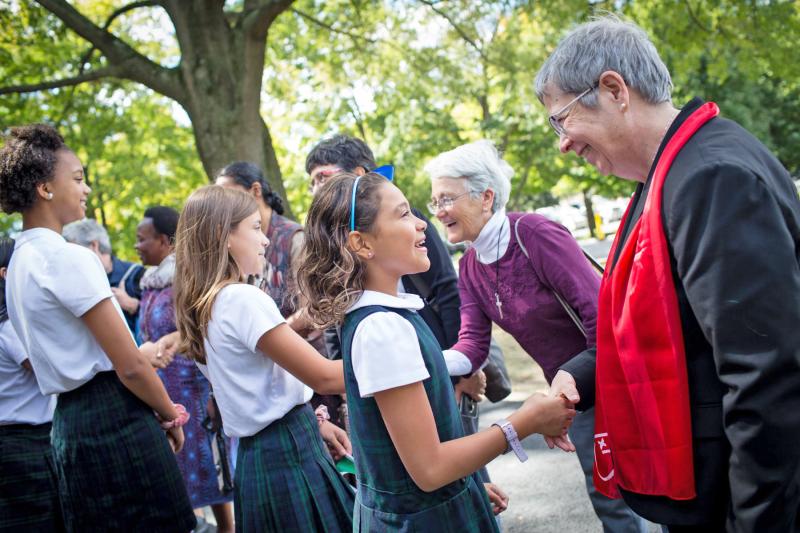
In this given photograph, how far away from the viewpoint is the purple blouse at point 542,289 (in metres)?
A: 2.86

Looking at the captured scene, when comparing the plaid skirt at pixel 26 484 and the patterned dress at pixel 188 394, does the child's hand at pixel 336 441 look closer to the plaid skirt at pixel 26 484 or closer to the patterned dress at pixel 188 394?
the plaid skirt at pixel 26 484

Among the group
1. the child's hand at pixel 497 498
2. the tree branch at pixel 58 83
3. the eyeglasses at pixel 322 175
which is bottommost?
the child's hand at pixel 497 498

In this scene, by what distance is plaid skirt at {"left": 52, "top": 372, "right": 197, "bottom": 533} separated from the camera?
298cm

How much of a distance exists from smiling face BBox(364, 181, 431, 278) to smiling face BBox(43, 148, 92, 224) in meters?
1.68

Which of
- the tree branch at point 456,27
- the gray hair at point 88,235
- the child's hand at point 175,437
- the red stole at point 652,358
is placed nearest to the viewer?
the red stole at point 652,358

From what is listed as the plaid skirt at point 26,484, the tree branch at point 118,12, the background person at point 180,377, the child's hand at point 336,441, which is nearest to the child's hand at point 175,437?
the plaid skirt at point 26,484

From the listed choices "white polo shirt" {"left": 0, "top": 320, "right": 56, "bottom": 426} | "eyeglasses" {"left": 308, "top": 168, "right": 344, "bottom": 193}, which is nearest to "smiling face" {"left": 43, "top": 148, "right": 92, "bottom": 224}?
"white polo shirt" {"left": 0, "top": 320, "right": 56, "bottom": 426}

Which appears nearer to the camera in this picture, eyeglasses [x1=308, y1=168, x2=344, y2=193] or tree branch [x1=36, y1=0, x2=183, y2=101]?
eyeglasses [x1=308, y1=168, x2=344, y2=193]

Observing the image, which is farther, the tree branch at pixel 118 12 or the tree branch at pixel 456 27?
the tree branch at pixel 456 27

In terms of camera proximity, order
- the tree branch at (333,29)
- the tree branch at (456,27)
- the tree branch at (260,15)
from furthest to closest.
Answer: the tree branch at (333,29)
the tree branch at (456,27)
the tree branch at (260,15)

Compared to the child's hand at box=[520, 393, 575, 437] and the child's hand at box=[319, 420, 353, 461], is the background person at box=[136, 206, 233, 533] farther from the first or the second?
the child's hand at box=[520, 393, 575, 437]

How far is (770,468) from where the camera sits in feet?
4.87

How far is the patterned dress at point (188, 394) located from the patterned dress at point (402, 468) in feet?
10.2

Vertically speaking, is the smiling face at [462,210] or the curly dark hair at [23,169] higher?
the curly dark hair at [23,169]
